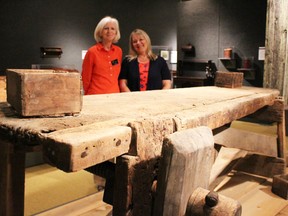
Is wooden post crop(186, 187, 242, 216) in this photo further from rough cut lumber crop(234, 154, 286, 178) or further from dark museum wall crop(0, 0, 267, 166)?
dark museum wall crop(0, 0, 267, 166)

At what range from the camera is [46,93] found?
142 cm

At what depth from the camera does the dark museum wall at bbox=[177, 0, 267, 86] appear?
270 inches

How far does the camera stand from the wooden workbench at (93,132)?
115cm

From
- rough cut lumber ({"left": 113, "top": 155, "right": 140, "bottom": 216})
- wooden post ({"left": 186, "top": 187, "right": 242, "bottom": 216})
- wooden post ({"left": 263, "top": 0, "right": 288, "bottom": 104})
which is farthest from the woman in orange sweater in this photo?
wooden post ({"left": 263, "top": 0, "right": 288, "bottom": 104})

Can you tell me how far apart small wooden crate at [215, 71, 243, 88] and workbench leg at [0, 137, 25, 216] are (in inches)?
90.7

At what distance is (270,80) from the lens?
5.60 metres

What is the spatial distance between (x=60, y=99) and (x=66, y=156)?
42cm

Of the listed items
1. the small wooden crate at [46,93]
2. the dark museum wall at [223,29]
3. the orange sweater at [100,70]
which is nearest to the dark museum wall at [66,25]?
the dark museum wall at [223,29]

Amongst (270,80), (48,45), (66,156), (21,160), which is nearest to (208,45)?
(270,80)

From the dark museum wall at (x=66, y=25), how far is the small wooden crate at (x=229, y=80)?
12.0 feet

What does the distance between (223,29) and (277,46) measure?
214 cm

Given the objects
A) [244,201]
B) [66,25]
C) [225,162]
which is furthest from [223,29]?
[244,201]

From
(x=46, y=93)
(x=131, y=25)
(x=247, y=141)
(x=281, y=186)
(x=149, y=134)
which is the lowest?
(x=281, y=186)

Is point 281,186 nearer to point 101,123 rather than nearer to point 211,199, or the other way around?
point 211,199
